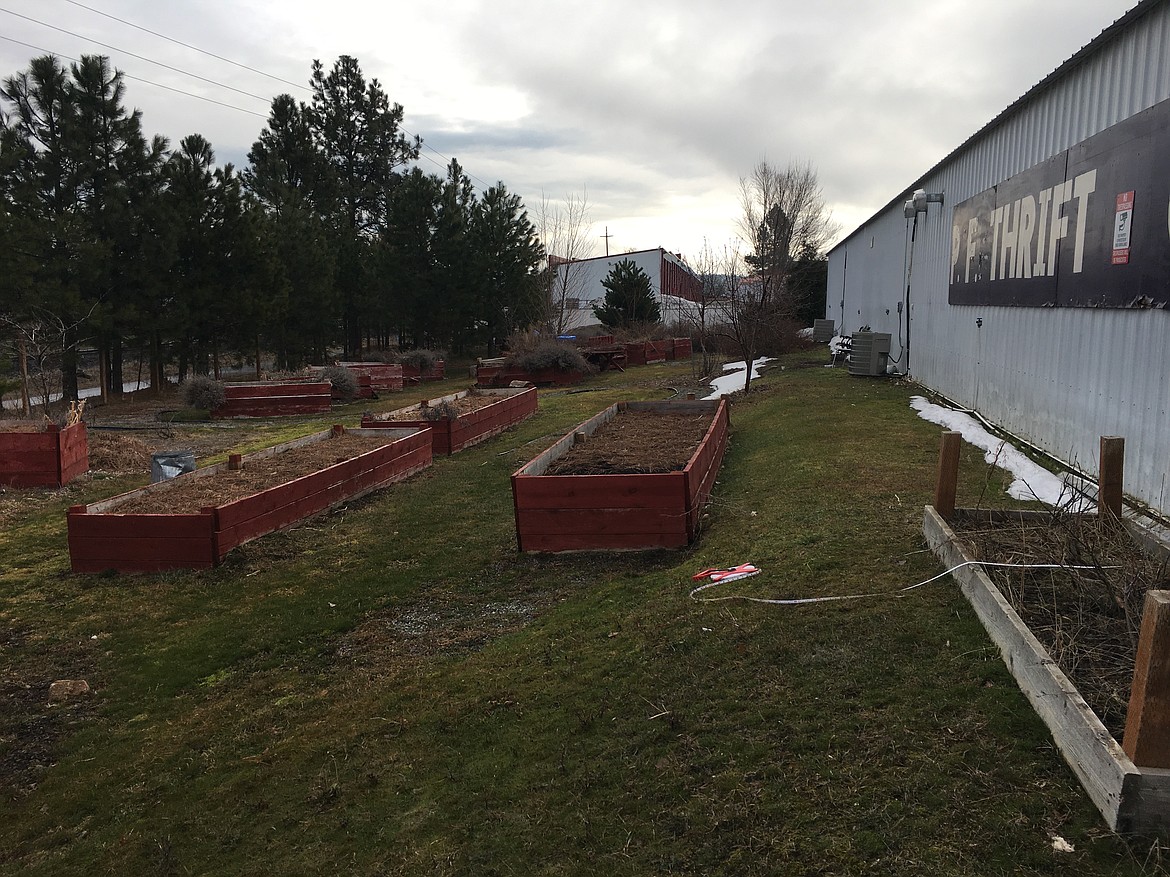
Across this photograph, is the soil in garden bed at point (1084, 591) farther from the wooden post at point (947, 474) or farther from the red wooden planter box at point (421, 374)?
the red wooden planter box at point (421, 374)

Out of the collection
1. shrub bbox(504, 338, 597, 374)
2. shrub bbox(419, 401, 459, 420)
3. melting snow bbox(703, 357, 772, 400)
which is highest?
shrub bbox(504, 338, 597, 374)

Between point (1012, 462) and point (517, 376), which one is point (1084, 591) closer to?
point (1012, 462)

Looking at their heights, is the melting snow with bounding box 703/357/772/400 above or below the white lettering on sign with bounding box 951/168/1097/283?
A: below

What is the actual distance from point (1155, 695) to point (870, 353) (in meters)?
15.2

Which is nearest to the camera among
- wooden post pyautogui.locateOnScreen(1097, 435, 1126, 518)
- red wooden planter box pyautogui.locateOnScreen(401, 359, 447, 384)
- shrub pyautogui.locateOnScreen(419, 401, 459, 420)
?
wooden post pyautogui.locateOnScreen(1097, 435, 1126, 518)

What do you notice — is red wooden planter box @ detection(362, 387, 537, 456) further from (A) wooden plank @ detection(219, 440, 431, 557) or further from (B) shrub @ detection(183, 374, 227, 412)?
(B) shrub @ detection(183, 374, 227, 412)

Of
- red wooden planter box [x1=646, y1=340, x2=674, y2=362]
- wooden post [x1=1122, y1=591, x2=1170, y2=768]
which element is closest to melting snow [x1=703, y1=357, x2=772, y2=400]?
red wooden planter box [x1=646, y1=340, x2=674, y2=362]

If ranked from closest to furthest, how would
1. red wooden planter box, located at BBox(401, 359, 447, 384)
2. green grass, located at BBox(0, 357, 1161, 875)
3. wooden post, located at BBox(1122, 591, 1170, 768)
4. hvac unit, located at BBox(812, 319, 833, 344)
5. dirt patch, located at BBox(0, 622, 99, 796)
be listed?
wooden post, located at BBox(1122, 591, 1170, 768), green grass, located at BBox(0, 357, 1161, 875), dirt patch, located at BBox(0, 622, 99, 796), red wooden planter box, located at BBox(401, 359, 447, 384), hvac unit, located at BBox(812, 319, 833, 344)

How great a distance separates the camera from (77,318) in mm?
18156

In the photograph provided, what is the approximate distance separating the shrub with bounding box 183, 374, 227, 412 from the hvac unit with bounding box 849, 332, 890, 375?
1471 centimetres

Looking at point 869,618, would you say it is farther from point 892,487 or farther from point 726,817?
point 892,487

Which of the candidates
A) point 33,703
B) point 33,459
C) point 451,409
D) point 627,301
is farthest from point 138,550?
point 627,301

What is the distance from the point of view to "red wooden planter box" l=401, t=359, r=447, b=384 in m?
26.3

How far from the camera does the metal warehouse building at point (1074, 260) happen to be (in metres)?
5.64
